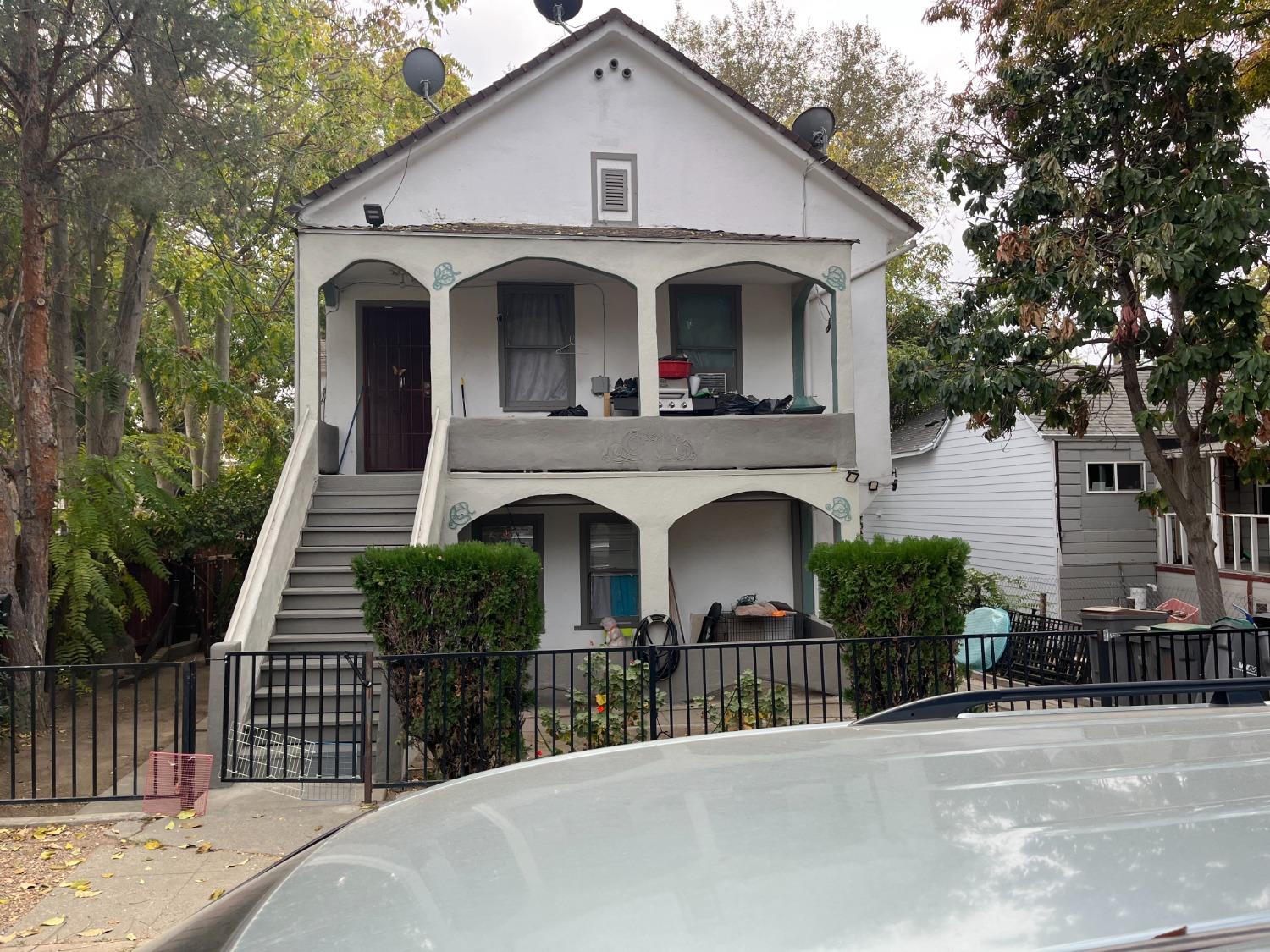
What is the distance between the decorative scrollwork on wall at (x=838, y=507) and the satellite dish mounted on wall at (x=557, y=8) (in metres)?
8.77

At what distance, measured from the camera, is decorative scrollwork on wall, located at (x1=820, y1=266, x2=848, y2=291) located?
42.5 ft

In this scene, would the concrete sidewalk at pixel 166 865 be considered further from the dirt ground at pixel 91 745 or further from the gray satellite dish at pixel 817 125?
the gray satellite dish at pixel 817 125

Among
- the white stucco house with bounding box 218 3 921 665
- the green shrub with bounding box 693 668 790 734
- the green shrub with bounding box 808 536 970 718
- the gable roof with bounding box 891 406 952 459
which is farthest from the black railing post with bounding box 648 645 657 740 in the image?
the gable roof with bounding box 891 406 952 459

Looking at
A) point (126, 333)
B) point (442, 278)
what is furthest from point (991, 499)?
point (126, 333)

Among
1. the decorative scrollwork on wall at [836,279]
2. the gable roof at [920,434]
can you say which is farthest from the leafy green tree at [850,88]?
the decorative scrollwork on wall at [836,279]

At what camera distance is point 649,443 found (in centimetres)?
1262

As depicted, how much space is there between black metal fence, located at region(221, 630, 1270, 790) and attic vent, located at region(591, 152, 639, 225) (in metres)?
7.72

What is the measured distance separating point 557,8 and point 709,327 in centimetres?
583

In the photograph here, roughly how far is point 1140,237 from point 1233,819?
10600 millimetres

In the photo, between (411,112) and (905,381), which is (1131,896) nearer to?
(905,381)

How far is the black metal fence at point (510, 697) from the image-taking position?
297 inches

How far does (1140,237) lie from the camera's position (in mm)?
10609

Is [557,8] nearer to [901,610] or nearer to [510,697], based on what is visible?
[901,610]

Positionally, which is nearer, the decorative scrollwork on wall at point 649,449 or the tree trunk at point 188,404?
the decorative scrollwork on wall at point 649,449
